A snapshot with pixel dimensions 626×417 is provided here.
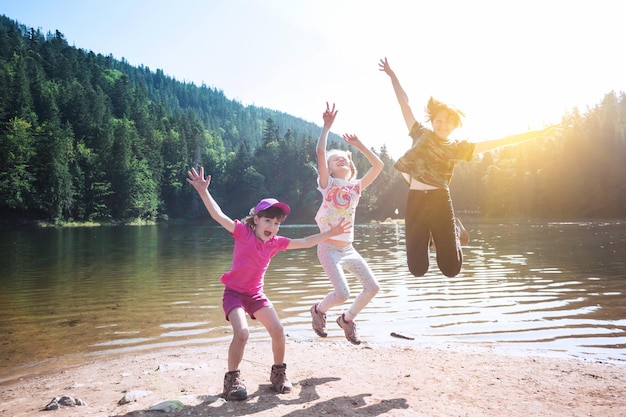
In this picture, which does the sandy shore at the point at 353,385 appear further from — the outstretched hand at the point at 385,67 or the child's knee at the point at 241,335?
the outstretched hand at the point at 385,67

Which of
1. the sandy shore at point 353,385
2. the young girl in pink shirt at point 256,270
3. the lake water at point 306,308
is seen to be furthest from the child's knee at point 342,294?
the lake water at point 306,308

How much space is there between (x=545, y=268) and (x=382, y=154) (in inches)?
4215

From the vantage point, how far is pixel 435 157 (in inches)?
215

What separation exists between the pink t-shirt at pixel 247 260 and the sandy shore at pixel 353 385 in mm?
1104

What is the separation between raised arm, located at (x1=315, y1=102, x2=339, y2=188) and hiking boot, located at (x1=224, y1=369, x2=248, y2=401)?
2490mm

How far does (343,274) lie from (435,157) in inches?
70.7

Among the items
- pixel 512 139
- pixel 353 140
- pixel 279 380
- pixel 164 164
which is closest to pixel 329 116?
pixel 353 140

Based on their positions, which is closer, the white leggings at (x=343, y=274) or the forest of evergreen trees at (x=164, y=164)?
the white leggings at (x=343, y=274)

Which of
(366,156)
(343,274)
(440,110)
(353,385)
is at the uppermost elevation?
(440,110)

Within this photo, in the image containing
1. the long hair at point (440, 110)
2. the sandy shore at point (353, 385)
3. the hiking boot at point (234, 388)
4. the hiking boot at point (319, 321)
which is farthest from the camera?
the hiking boot at point (319, 321)

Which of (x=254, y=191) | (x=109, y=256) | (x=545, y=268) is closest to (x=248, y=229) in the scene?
(x=545, y=268)

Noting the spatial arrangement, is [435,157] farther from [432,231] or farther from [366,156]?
[366,156]

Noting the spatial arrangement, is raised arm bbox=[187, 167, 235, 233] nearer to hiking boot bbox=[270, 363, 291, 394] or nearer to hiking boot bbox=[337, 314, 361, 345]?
hiking boot bbox=[270, 363, 291, 394]

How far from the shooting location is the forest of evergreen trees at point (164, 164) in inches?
2970
